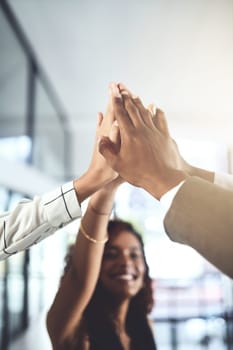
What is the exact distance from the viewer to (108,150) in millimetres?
932

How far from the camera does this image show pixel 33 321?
3.62 ft

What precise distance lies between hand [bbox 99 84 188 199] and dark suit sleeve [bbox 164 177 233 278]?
0.05m

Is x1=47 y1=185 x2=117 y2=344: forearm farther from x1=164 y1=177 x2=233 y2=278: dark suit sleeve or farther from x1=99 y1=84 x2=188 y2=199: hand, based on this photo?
x1=164 y1=177 x2=233 y2=278: dark suit sleeve

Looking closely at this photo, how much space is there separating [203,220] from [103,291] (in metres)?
0.42

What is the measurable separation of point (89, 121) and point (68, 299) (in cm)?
51

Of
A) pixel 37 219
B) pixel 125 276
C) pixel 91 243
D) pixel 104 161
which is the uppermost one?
pixel 104 161

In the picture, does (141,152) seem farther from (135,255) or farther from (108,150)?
(135,255)

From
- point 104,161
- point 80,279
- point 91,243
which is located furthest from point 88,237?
point 104,161

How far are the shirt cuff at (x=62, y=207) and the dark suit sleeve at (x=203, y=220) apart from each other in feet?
0.83

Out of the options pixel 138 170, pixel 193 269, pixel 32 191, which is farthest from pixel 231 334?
pixel 32 191

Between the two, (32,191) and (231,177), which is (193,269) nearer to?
(231,177)

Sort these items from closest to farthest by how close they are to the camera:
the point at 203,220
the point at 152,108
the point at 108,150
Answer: the point at 203,220 → the point at 108,150 → the point at 152,108

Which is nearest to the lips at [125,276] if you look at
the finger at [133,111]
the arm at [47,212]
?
the arm at [47,212]

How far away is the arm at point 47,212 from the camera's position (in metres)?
0.95
